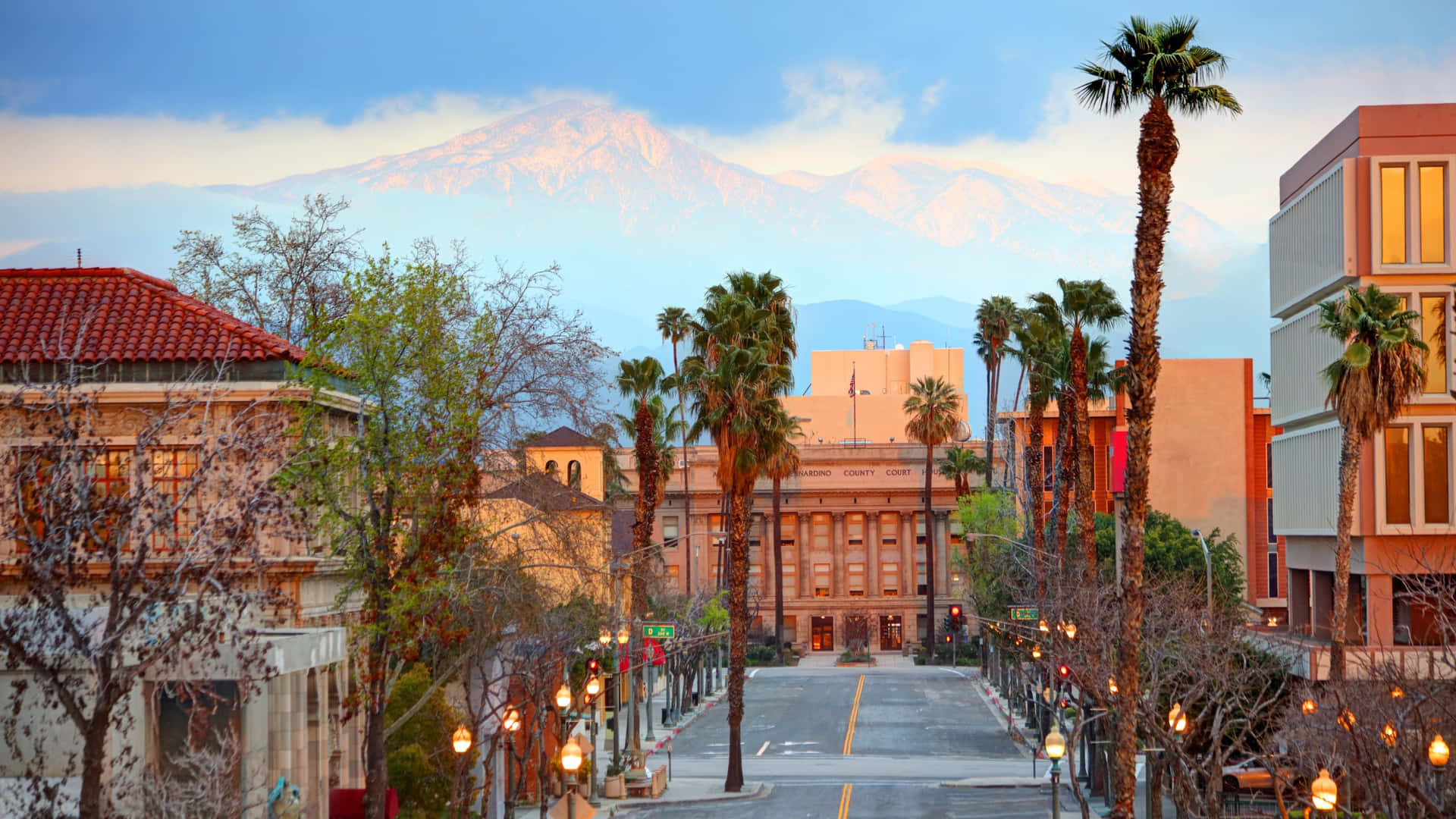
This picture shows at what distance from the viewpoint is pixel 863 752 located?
56.5m

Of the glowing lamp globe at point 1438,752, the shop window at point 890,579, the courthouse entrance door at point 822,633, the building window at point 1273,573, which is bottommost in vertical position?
the courthouse entrance door at point 822,633

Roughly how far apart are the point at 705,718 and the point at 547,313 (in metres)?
41.6

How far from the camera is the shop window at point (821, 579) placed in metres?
127

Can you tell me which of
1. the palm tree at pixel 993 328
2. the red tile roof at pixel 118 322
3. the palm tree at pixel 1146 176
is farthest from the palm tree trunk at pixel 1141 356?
the palm tree at pixel 993 328

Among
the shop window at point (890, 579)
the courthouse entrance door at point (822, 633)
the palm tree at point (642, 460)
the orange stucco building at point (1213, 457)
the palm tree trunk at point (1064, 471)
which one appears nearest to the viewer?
the palm tree trunk at point (1064, 471)

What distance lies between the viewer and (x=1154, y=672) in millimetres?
31500

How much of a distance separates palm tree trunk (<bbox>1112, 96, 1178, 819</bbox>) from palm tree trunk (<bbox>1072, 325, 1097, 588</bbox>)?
1856 cm

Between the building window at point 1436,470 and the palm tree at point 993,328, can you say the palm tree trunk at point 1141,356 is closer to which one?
the building window at point 1436,470

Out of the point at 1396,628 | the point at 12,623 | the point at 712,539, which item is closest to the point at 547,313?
the point at 12,623

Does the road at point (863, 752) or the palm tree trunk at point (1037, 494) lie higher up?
the palm tree trunk at point (1037, 494)

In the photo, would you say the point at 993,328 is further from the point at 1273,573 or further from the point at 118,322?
the point at 118,322

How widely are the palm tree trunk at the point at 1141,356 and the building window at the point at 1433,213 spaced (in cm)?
2625

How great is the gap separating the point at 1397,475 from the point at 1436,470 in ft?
4.16

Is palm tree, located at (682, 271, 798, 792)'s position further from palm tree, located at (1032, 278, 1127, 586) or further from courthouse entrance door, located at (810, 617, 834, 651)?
courthouse entrance door, located at (810, 617, 834, 651)
